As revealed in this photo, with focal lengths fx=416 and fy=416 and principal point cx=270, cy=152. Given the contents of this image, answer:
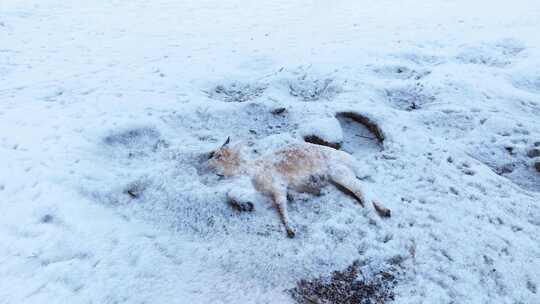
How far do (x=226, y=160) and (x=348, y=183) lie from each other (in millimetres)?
1387

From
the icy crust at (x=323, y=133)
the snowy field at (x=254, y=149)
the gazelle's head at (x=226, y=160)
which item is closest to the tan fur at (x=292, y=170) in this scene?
the gazelle's head at (x=226, y=160)

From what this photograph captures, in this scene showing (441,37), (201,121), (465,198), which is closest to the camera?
(465,198)

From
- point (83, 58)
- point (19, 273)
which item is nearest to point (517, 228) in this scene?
point (19, 273)

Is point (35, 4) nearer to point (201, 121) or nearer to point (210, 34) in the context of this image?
point (210, 34)

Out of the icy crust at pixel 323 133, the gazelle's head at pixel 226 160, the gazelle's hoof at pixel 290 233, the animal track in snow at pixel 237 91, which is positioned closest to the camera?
the gazelle's hoof at pixel 290 233

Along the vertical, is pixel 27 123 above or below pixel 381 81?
above

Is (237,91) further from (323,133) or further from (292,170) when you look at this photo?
(292,170)

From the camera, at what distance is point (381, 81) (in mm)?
6832

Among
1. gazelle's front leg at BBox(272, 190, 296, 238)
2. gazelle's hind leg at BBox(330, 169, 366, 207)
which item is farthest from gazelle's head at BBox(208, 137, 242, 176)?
gazelle's hind leg at BBox(330, 169, 366, 207)

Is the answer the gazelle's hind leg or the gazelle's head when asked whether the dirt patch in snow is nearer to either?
the gazelle's hind leg

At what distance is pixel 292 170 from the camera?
4438mm

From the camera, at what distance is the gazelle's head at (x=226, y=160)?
464cm

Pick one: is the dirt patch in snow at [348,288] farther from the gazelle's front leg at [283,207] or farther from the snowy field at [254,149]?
the gazelle's front leg at [283,207]

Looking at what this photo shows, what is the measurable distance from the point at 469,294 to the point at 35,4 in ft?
37.7
